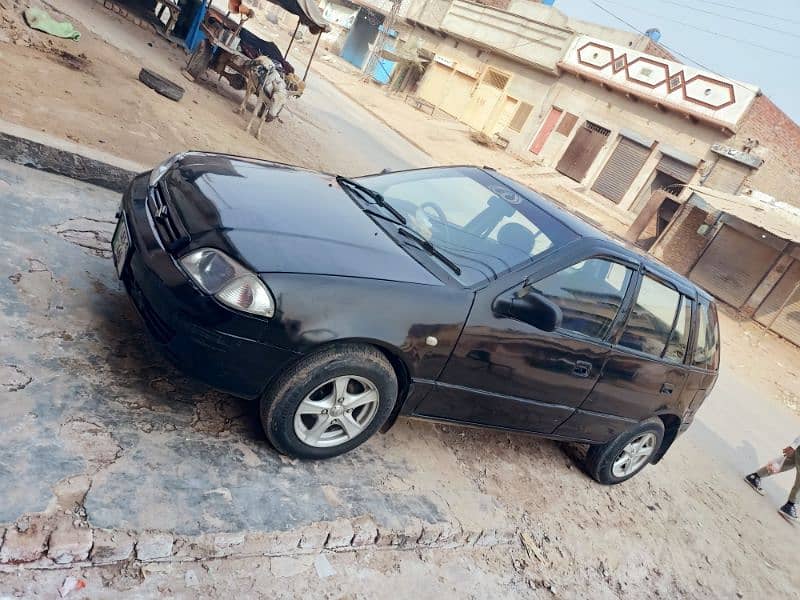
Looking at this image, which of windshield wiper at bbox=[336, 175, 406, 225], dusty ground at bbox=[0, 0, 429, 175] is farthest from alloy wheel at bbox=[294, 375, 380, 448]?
dusty ground at bbox=[0, 0, 429, 175]

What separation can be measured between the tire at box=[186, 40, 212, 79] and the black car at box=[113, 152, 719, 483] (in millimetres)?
9724

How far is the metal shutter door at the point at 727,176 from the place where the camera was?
19.6 m

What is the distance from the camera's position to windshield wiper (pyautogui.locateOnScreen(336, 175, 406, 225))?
364cm

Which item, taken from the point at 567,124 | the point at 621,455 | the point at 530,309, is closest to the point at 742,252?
the point at 567,124

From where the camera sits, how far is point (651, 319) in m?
4.04

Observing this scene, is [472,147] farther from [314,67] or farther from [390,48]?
[390,48]

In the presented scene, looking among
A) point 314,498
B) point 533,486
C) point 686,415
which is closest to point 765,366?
point 686,415

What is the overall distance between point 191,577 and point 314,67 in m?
32.3

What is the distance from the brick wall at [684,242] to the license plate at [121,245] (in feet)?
59.4

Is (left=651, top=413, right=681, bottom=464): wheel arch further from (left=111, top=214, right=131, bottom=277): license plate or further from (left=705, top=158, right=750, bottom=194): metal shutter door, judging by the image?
(left=705, top=158, right=750, bottom=194): metal shutter door

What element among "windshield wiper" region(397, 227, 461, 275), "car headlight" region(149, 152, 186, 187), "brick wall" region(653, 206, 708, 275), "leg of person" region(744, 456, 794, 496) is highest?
"brick wall" region(653, 206, 708, 275)

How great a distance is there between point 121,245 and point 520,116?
27935 millimetres

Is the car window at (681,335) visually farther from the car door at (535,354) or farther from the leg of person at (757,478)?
the leg of person at (757,478)

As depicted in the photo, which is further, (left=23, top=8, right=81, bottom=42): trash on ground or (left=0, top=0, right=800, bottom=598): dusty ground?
(left=23, top=8, right=81, bottom=42): trash on ground
